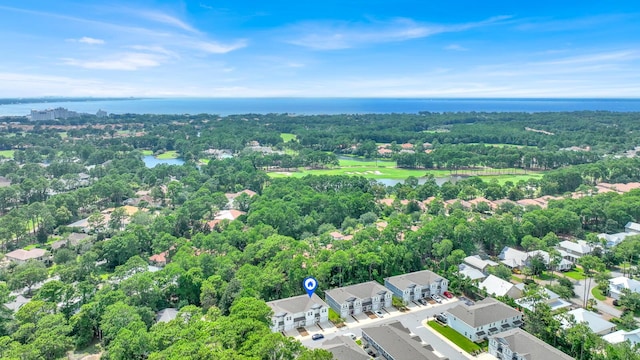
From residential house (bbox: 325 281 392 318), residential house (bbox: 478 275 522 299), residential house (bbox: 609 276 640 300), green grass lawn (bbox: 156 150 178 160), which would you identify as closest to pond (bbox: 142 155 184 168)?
green grass lawn (bbox: 156 150 178 160)

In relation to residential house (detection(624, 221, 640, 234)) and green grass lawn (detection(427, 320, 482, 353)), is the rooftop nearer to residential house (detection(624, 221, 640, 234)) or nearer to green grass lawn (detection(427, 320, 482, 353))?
green grass lawn (detection(427, 320, 482, 353))

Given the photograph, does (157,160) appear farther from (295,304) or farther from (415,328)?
(415,328)

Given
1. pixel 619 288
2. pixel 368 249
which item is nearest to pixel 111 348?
pixel 368 249

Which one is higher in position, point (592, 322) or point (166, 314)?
point (166, 314)

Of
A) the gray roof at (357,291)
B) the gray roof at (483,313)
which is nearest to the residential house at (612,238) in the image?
the gray roof at (483,313)

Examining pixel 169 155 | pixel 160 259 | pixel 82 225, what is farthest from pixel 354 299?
pixel 169 155

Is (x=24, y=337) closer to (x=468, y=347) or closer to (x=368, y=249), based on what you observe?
(x=368, y=249)
